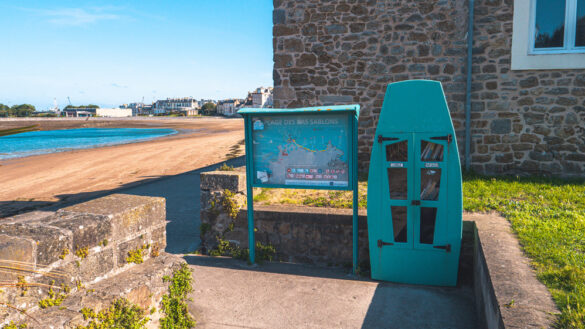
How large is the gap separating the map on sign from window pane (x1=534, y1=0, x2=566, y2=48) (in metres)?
5.17

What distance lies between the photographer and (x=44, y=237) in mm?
2320

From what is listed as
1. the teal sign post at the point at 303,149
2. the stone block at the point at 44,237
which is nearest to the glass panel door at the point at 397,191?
the teal sign post at the point at 303,149

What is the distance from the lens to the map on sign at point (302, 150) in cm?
466

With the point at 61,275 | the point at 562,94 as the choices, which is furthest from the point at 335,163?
the point at 562,94

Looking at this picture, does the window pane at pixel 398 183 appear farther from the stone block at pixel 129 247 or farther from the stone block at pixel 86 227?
the stone block at pixel 86 227

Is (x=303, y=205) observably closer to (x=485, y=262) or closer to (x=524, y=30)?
(x=485, y=262)

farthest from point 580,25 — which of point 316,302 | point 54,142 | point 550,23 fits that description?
point 54,142

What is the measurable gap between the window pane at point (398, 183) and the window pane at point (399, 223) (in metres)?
0.14

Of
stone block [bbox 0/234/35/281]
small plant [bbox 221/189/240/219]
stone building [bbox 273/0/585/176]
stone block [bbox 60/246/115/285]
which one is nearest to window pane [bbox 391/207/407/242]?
small plant [bbox 221/189/240/219]

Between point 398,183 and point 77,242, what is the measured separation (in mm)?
3127

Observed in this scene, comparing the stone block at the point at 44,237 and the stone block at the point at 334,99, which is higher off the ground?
the stone block at the point at 334,99

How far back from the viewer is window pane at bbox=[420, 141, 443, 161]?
168 inches

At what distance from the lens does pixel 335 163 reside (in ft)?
15.4

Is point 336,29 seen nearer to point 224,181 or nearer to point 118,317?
point 224,181
